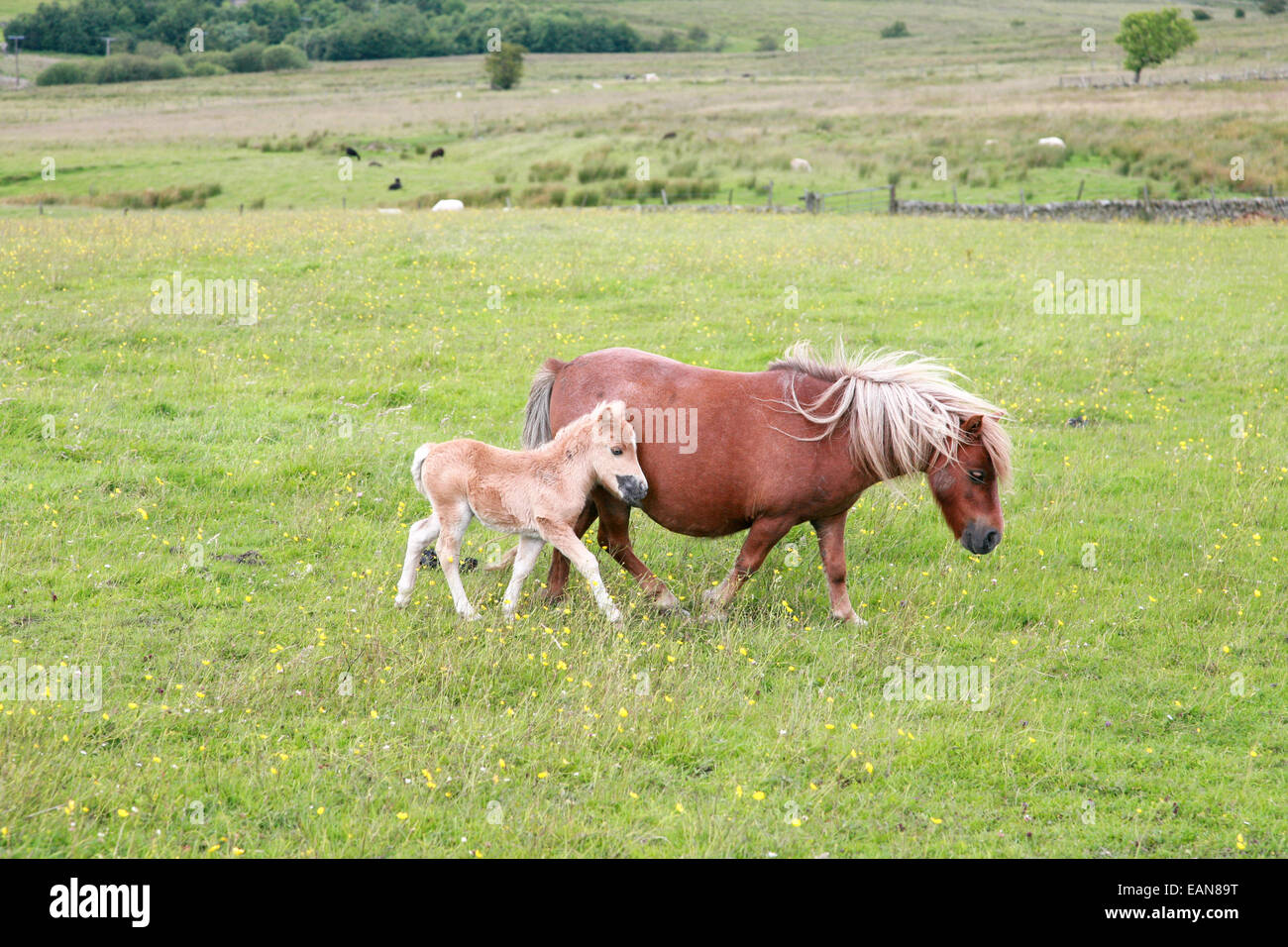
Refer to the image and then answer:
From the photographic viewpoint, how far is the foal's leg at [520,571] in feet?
25.5

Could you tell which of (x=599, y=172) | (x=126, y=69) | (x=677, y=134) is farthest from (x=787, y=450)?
(x=126, y=69)

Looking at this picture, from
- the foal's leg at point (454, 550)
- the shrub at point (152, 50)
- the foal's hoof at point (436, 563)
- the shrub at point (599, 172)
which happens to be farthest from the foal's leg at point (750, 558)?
the shrub at point (152, 50)

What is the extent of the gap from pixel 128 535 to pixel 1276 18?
159 metres

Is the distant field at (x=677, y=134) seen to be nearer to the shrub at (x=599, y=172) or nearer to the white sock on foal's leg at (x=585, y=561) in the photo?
the shrub at (x=599, y=172)

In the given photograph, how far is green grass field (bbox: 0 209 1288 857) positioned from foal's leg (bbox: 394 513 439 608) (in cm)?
13

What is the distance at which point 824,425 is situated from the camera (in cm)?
809

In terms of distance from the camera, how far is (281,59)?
12712 cm

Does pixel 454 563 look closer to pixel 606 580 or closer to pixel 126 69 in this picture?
pixel 606 580

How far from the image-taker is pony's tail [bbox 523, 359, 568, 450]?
9031 mm

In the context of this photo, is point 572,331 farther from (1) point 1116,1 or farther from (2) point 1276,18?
(1) point 1116,1

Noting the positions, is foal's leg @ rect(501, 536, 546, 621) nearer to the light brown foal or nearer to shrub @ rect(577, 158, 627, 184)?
the light brown foal

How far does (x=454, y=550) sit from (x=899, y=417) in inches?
139

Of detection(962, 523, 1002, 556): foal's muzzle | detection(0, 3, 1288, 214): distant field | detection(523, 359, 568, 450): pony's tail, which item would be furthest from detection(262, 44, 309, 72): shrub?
detection(962, 523, 1002, 556): foal's muzzle

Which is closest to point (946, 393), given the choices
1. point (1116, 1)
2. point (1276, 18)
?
point (1276, 18)
